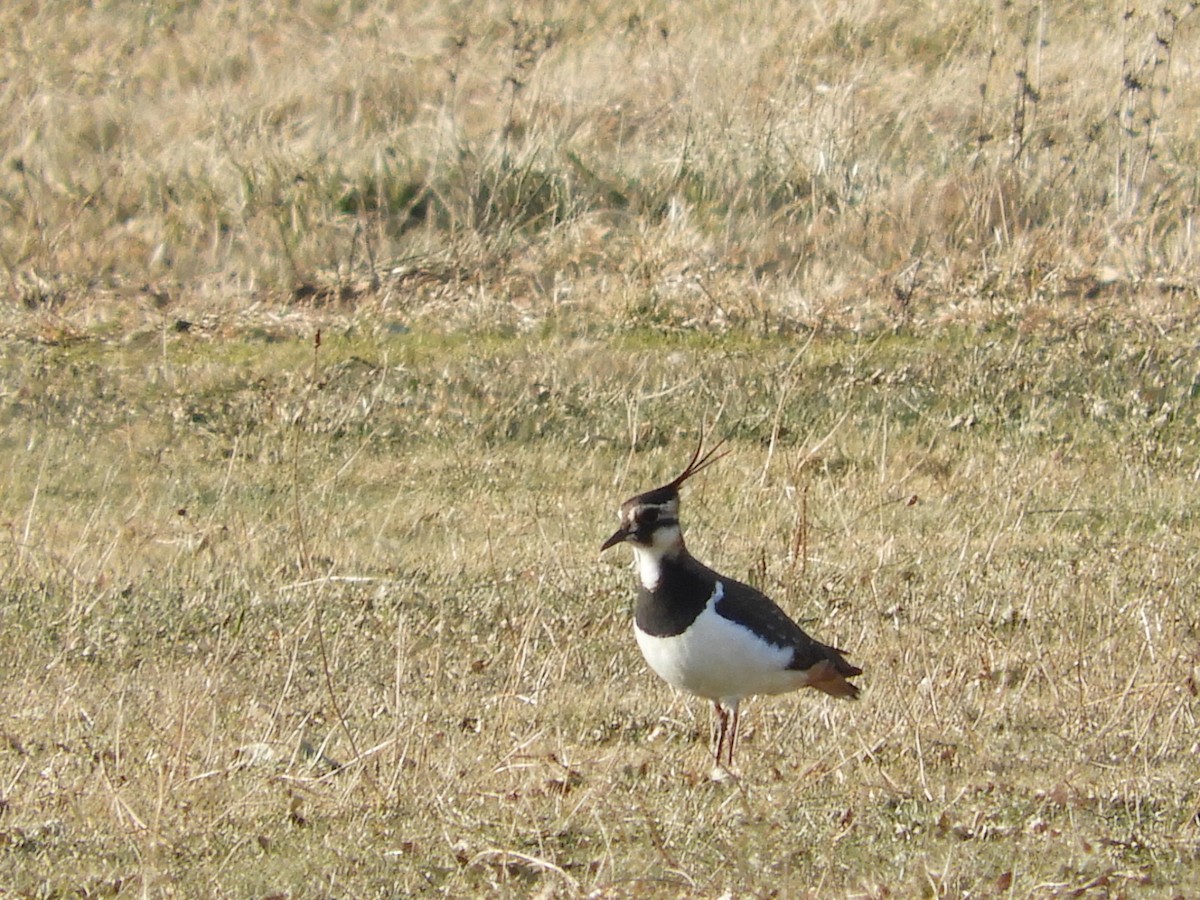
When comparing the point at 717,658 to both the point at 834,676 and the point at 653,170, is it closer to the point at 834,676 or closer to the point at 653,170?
the point at 834,676

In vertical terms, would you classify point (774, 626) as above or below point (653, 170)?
above

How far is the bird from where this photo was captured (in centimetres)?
447

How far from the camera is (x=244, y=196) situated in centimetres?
1189

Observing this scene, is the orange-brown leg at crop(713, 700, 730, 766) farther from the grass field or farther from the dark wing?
the dark wing

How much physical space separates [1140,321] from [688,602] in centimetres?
576

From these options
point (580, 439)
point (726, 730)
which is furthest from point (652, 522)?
point (580, 439)

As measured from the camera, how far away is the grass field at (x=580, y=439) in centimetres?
420

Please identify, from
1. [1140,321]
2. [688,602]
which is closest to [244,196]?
[1140,321]

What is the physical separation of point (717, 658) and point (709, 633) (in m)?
0.07

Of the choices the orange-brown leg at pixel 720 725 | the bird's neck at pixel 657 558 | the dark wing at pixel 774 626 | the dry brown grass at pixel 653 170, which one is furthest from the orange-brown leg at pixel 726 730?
the dry brown grass at pixel 653 170

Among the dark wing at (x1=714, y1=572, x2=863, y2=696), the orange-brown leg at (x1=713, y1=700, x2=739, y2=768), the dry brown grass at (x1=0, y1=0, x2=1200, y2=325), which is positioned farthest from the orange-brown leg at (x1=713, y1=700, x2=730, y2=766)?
the dry brown grass at (x1=0, y1=0, x2=1200, y2=325)

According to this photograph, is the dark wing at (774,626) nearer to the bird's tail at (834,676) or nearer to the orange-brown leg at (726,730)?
the bird's tail at (834,676)

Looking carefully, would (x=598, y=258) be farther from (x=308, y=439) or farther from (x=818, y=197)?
(x=308, y=439)

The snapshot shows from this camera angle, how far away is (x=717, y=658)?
4441mm
